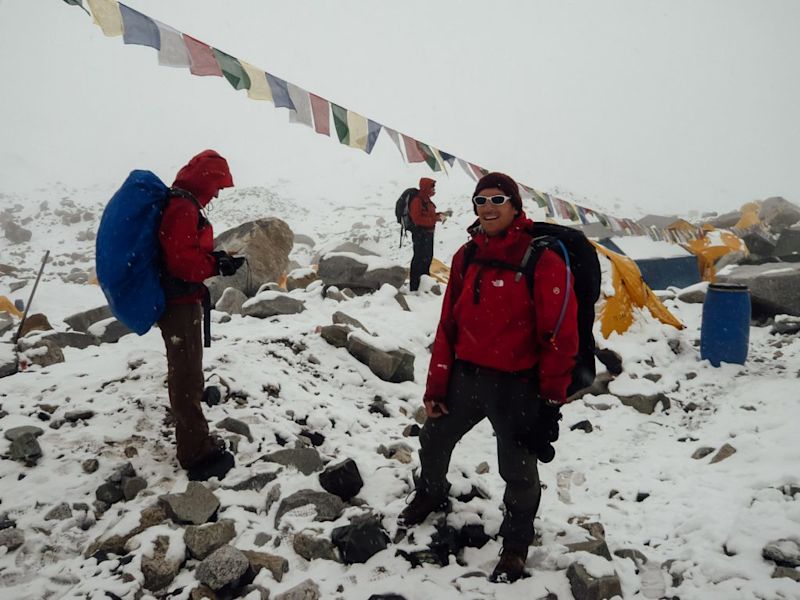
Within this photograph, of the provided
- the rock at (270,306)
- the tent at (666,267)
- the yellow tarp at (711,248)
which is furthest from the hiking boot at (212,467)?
the yellow tarp at (711,248)

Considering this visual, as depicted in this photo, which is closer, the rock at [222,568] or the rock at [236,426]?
the rock at [222,568]

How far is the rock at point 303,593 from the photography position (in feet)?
8.14

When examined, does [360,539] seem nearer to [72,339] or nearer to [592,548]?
[592,548]

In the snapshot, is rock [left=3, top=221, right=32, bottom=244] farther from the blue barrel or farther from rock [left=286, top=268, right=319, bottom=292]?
the blue barrel

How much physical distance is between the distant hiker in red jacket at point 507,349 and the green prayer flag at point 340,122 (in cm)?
424

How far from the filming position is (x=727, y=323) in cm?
649

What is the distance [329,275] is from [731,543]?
7589mm

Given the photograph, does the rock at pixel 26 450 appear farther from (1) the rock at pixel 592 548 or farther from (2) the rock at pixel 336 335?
(1) the rock at pixel 592 548

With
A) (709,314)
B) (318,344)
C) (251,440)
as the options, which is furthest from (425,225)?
(251,440)

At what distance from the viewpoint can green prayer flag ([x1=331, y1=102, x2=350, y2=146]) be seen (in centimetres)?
637

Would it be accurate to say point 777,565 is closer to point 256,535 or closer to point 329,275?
point 256,535

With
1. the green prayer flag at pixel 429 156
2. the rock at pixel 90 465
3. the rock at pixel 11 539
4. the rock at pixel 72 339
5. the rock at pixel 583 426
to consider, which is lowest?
the rock at pixel 583 426

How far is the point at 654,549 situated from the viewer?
3129mm

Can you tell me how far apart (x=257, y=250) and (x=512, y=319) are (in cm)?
833
